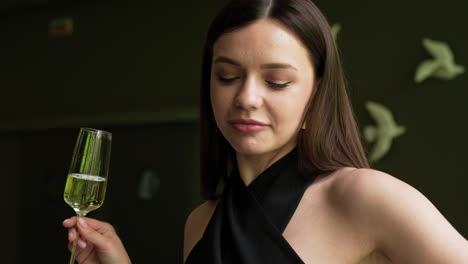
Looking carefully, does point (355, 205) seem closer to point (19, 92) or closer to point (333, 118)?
point (333, 118)

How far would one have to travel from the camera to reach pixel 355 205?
3.65 ft

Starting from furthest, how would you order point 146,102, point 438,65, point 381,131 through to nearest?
point 146,102, point 381,131, point 438,65

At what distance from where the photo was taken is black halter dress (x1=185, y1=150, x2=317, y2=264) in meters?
1.15

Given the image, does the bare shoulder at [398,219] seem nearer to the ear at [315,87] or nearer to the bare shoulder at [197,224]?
the ear at [315,87]

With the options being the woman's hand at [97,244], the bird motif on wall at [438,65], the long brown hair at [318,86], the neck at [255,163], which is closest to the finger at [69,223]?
the woman's hand at [97,244]

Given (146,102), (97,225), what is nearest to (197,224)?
(97,225)

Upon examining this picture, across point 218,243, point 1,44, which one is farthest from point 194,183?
point 218,243

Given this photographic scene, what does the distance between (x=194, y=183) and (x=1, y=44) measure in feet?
8.30

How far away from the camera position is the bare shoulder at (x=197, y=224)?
147 cm

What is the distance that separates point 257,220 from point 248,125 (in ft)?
0.65

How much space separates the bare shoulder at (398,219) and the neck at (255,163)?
0.53 ft

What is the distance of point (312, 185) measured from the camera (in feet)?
3.99

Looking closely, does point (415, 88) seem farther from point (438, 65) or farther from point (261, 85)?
point (261, 85)

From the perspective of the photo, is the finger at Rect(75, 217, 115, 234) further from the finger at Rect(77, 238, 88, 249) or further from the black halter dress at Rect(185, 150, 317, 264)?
the black halter dress at Rect(185, 150, 317, 264)
